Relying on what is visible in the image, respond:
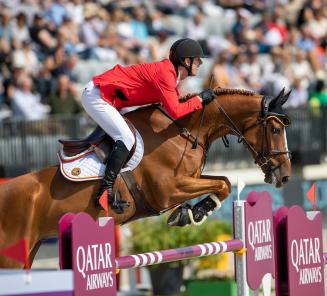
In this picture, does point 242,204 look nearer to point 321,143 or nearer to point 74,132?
point 74,132

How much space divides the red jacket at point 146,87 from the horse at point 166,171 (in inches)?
8.2

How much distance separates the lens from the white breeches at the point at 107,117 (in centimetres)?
833

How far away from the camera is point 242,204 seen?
24.5 ft

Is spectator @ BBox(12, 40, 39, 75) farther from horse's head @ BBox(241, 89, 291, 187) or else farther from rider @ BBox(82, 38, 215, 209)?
horse's head @ BBox(241, 89, 291, 187)

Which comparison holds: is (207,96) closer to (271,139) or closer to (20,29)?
(271,139)

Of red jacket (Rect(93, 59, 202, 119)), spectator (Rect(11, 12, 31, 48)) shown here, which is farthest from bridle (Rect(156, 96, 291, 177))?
spectator (Rect(11, 12, 31, 48))

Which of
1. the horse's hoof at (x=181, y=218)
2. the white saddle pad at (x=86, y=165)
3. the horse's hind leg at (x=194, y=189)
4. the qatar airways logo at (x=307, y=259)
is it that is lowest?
the qatar airways logo at (x=307, y=259)

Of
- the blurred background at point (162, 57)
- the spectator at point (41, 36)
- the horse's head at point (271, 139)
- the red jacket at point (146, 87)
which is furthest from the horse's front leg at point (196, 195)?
the spectator at point (41, 36)

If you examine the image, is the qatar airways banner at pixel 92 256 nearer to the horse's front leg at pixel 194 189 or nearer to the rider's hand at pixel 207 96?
the horse's front leg at pixel 194 189

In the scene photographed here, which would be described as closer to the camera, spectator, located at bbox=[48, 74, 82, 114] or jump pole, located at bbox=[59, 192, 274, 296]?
jump pole, located at bbox=[59, 192, 274, 296]

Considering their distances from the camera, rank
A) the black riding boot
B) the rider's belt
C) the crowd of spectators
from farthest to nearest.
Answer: the crowd of spectators < the rider's belt < the black riding boot

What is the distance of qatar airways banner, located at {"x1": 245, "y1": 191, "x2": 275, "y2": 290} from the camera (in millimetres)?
7527

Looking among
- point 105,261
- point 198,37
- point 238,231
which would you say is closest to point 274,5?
point 198,37

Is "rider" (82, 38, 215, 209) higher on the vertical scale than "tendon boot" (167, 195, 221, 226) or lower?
higher
